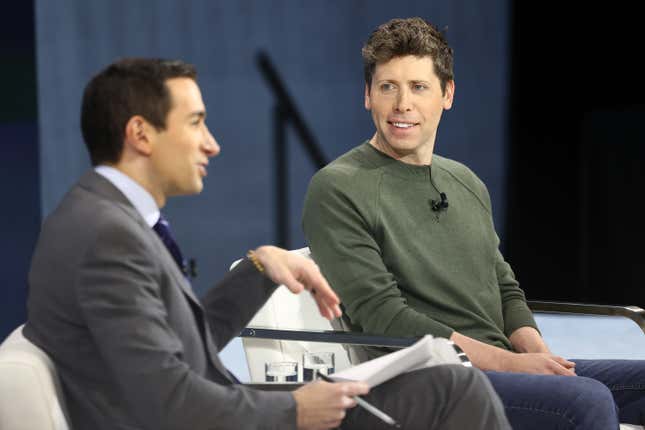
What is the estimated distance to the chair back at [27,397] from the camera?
2012 mm

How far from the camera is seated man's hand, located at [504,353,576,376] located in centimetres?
288

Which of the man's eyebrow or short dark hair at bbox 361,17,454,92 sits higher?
short dark hair at bbox 361,17,454,92

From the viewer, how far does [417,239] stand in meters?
3.06

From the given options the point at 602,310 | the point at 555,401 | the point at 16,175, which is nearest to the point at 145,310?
the point at 555,401

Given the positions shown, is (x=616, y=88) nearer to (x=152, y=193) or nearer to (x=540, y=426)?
(x=540, y=426)

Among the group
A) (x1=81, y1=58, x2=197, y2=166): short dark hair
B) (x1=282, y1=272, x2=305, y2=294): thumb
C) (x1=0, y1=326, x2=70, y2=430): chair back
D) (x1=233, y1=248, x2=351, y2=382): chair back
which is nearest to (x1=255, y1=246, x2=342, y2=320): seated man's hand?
(x1=282, y1=272, x2=305, y2=294): thumb

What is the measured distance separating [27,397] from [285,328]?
114 cm

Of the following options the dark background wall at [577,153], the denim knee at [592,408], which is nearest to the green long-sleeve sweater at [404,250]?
the denim knee at [592,408]

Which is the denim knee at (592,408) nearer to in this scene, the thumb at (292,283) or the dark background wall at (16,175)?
the thumb at (292,283)

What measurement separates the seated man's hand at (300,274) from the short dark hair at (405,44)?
3.05 feet

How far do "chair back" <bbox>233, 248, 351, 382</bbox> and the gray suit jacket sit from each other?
2.92ft

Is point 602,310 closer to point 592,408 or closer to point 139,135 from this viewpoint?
point 592,408

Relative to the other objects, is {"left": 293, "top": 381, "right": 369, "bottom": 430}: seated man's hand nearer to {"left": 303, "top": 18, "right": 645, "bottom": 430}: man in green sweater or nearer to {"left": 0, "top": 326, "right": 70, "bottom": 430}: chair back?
{"left": 0, "top": 326, "right": 70, "bottom": 430}: chair back

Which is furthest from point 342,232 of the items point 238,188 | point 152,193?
point 238,188
